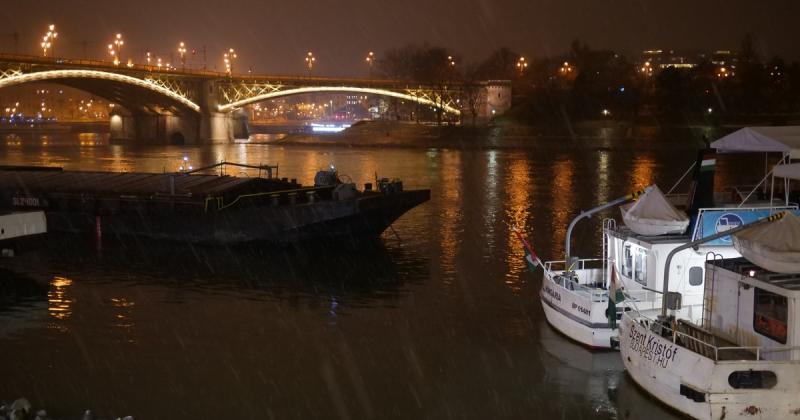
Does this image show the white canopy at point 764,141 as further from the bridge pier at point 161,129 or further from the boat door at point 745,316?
the bridge pier at point 161,129

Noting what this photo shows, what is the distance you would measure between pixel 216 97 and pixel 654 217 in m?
96.0

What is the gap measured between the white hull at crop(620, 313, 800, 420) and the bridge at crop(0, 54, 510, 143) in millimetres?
85855

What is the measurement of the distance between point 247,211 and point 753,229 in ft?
55.7

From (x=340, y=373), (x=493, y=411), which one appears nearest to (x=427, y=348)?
(x=340, y=373)

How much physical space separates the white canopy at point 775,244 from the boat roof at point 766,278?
0.18 metres

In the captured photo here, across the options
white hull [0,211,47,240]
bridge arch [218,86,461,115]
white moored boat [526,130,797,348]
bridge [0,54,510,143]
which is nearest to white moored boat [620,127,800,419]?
white moored boat [526,130,797,348]

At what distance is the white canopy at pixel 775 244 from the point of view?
36.9 ft

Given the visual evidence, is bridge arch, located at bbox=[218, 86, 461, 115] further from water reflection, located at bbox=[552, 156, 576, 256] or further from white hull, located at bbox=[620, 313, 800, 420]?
white hull, located at bbox=[620, 313, 800, 420]

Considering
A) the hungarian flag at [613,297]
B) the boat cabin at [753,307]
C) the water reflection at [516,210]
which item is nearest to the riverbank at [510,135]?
the water reflection at [516,210]

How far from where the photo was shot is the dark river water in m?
12.9

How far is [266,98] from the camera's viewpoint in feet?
355

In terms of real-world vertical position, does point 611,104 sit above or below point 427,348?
above

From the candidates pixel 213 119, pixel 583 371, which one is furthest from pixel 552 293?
pixel 213 119

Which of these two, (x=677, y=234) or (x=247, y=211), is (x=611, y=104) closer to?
(x=247, y=211)
